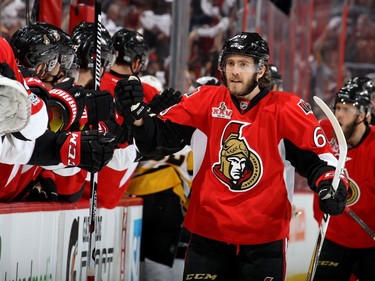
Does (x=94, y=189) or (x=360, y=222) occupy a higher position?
(x=94, y=189)

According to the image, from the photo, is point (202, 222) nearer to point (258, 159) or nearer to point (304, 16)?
point (258, 159)

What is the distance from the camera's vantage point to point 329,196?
3.58m

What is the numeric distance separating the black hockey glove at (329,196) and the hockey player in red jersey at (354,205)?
1264 mm

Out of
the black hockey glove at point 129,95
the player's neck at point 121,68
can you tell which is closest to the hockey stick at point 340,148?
the black hockey glove at point 129,95

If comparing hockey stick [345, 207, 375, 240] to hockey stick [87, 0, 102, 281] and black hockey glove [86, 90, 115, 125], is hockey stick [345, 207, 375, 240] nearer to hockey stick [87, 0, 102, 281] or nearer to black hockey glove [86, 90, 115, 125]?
hockey stick [87, 0, 102, 281]

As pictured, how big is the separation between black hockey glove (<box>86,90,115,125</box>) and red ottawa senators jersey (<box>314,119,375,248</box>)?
1.57m

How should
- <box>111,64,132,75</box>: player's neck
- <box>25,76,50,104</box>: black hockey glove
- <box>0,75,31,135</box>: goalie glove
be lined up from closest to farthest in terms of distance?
<box>0,75,31,135</box>: goalie glove < <box>25,76,50,104</box>: black hockey glove < <box>111,64,132,75</box>: player's neck

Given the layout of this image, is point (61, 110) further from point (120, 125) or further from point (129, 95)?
point (120, 125)

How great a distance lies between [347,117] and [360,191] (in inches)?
15.2

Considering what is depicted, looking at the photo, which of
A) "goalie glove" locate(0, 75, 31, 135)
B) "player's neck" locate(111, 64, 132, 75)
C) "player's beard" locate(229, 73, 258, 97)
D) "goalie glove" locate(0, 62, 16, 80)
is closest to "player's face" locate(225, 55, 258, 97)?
"player's beard" locate(229, 73, 258, 97)

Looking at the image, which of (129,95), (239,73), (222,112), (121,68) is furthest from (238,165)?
(121,68)

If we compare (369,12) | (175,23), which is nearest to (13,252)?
(175,23)

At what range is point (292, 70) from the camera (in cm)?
966

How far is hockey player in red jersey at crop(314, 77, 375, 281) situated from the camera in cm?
487
